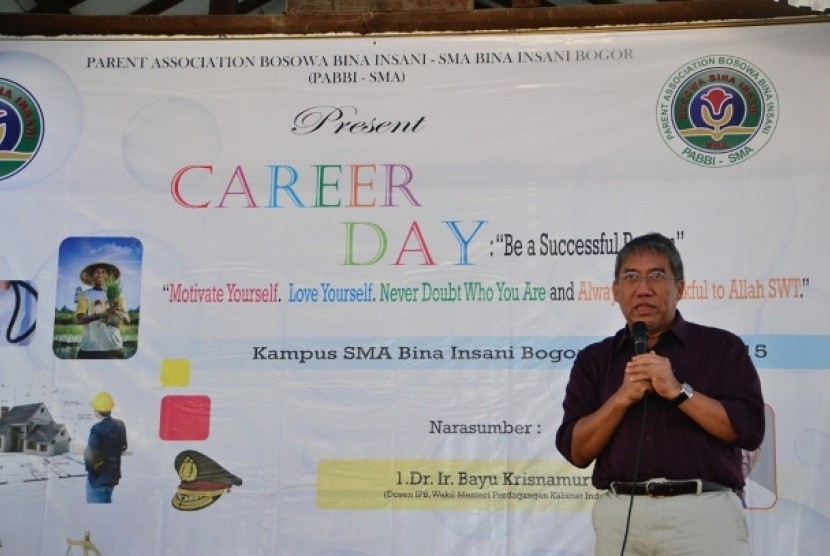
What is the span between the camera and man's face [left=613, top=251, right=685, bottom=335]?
3.13 m

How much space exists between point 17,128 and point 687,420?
2.85 metres

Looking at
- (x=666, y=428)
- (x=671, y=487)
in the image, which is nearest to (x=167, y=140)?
(x=666, y=428)

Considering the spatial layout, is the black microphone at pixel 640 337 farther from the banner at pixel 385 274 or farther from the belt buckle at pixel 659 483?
the banner at pixel 385 274

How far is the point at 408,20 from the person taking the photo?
4.21m

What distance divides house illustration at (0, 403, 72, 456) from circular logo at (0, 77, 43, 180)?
933 millimetres

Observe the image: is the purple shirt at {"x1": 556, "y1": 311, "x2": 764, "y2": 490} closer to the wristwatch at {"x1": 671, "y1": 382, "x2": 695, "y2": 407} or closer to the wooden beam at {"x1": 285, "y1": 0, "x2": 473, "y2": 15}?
the wristwatch at {"x1": 671, "y1": 382, "x2": 695, "y2": 407}

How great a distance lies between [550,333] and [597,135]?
768mm

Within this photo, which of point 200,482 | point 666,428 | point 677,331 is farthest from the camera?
point 200,482

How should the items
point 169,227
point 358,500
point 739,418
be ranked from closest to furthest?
point 739,418
point 358,500
point 169,227

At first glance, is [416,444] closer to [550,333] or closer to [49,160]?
[550,333]

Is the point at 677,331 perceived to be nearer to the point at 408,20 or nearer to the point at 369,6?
the point at 408,20

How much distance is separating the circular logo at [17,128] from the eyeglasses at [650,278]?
2427mm

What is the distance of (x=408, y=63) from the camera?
4.20 metres

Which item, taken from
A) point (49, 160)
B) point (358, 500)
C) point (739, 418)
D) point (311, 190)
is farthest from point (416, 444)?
point (49, 160)
